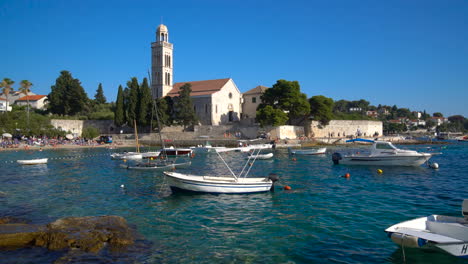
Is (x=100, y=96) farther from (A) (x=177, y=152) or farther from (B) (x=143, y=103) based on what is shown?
(A) (x=177, y=152)

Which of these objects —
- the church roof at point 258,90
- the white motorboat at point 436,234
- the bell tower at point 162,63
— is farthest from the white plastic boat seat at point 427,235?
the bell tower at point 162,63

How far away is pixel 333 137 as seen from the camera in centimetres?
6575

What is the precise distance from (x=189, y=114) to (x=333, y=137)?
29.3 m

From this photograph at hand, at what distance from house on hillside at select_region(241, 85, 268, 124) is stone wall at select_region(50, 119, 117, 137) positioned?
28293 mm

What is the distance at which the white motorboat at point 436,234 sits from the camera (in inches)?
289

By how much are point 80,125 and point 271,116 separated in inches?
1551

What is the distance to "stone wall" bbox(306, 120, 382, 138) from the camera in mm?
64875

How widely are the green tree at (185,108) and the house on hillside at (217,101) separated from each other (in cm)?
351

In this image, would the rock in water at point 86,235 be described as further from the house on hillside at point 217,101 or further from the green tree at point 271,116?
the house on hillside at point 217,101

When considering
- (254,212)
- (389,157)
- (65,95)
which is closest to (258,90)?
(65,95)

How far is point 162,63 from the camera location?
7281 cm

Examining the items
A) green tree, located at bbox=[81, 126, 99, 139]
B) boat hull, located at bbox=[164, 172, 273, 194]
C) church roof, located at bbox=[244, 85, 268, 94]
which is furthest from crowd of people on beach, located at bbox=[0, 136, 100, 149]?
boat hull, located at bbox=[164, 172, 273, 194]

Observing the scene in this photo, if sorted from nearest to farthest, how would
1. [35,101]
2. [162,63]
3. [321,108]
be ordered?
[321,108]
[162,63]
[35,101]

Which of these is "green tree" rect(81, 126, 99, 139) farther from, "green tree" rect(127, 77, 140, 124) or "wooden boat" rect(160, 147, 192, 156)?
"wooden boat" rect(160, 147, 192, 156)
